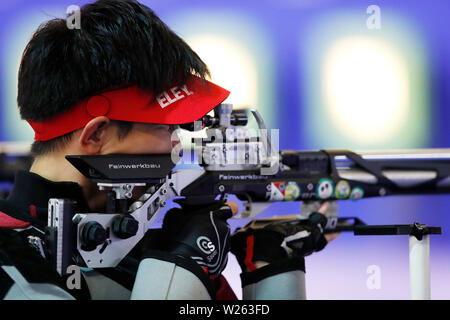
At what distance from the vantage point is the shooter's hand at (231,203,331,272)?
3.41 ft

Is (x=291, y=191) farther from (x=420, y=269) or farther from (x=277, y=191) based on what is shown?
(x=420, y=269)

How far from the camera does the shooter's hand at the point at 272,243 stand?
40.9 inches

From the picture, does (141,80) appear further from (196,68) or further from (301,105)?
(301,105)

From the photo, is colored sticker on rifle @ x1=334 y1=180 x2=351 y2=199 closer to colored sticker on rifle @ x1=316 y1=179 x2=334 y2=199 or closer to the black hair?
colored sticker on rifle @ x1=316 y1=179 x2=334 y2=199

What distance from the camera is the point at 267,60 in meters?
1.62

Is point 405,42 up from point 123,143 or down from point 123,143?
up

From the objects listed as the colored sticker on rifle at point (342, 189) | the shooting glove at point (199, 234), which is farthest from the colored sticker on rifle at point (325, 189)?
the shooting glove at point (199, 234)

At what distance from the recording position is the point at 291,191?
3.89ft

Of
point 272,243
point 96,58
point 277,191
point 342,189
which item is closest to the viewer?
point 96,58

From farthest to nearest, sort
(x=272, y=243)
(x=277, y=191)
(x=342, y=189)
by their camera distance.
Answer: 1. (x=342, y=189)
2. (x=277, y=191)
3. (x=272, y=243)

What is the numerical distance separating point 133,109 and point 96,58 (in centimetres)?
9

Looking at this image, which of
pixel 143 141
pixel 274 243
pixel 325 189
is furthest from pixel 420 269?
pixel 143 141
